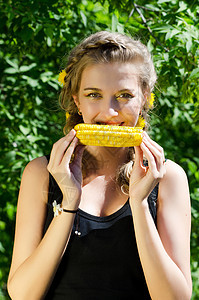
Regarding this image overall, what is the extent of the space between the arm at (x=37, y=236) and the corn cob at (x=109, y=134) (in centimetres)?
7

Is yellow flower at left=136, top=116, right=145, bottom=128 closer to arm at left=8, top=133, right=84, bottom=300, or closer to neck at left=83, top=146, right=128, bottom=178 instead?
neck at left=83, top=146, right=128, bottom=178

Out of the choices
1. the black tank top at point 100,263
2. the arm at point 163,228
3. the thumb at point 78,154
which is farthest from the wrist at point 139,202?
the thumb at point 78,154

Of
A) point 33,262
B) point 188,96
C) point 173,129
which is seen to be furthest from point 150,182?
point 173,129

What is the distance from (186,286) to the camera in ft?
7.72

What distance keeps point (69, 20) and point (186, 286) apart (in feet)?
10.4

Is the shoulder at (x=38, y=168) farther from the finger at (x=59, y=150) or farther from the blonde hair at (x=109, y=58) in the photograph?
the blonde hair at (x=109, y=58)

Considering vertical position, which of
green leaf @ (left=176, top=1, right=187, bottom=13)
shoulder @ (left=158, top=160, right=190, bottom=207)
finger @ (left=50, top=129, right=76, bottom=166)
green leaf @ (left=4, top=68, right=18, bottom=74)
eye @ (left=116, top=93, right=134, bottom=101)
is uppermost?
green leaf @ (left=176, top=1, right=187, bottom=13)

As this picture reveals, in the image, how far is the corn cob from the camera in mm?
2480

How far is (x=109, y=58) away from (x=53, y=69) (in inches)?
84.2

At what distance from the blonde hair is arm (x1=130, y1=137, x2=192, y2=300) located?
28cm

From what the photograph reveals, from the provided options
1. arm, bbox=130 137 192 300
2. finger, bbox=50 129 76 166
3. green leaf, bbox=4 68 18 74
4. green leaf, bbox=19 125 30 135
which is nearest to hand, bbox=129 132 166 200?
arm, bbox=130 137 192 300

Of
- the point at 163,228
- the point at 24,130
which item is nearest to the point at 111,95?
the point at 163,228

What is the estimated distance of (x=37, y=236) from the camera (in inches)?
98.0

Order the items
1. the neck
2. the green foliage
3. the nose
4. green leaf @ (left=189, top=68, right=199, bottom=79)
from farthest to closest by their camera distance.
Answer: the green foliage < green leaf @ (left=189, top=68, right=199, bottom=79) < the neck < the nose
